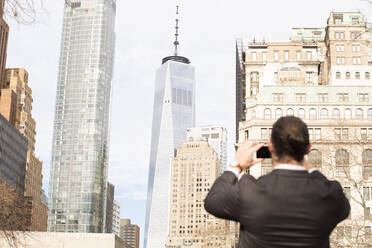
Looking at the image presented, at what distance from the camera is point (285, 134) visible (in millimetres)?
3857

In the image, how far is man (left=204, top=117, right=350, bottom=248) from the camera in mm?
3701

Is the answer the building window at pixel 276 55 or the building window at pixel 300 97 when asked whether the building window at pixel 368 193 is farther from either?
the building window at pixel 276 55

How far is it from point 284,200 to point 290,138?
→ 1.44 feet

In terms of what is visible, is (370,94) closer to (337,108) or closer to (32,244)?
(337,108)

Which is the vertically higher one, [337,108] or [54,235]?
[337,108]

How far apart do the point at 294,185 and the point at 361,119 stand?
249ft

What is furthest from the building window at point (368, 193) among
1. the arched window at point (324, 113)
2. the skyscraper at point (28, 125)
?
Result: the skyscraper at point (28, 125)

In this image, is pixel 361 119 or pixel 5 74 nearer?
pixel 361 119

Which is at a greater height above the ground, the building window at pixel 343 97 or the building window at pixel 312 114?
the building window at pixel 343 97

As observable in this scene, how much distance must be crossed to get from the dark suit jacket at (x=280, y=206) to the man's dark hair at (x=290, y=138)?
5.7 inches

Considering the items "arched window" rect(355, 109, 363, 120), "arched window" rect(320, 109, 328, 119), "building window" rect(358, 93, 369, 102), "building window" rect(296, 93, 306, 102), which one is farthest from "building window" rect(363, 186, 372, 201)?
"building window" rect(296, 93, 306, 102)

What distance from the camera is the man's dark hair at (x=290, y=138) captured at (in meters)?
3.85

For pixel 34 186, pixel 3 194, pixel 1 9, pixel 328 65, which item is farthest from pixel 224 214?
pixel 34 186

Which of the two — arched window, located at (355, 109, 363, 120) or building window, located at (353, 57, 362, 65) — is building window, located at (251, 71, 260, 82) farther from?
arched window, located at (355, 109, 363, 120)
